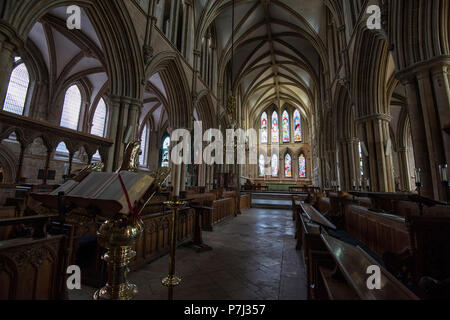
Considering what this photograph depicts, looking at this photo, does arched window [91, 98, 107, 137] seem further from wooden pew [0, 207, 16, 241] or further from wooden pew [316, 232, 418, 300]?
wooden pew [316, 232, 418, 300]

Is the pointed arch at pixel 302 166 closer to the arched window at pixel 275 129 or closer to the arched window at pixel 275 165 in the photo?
the arched window at pixel 275 165

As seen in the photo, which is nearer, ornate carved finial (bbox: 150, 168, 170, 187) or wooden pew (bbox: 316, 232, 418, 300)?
wooden pew (bbox: 316, 232, 418, 300)

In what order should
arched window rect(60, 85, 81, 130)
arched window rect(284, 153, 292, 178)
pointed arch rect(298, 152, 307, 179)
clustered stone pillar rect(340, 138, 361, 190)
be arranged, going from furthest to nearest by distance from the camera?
arched window rect(284, 153, 292, 178) < pointed arch rect(298, 152, 307, 179) < arched window rect(60, 85, 81, 130) < clustered stone pillar rect(340, 138, 361, 190)

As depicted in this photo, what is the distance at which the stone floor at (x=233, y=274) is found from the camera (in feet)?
7.09

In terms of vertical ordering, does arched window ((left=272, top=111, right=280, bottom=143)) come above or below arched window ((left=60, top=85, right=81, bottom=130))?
above

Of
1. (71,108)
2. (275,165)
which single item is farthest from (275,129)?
(71,108)

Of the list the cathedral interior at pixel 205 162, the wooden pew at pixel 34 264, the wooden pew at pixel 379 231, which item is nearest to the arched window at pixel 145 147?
the cathedral interior at pixel 205 162

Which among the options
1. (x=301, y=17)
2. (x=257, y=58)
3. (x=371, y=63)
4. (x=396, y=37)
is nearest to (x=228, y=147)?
(x=257, y=58)

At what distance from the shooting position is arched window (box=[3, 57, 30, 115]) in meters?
8.99

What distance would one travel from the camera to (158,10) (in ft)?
26.4

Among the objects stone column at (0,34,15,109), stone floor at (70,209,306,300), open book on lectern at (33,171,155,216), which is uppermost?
stone column at (0,34,15,109)

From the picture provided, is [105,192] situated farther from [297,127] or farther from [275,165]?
[297,127]

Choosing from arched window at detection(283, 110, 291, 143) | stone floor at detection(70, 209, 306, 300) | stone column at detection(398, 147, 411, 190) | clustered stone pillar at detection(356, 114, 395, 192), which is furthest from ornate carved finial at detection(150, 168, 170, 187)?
arched window at detection(283, 110, 291, 143)

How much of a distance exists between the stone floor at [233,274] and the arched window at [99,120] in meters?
12.7
